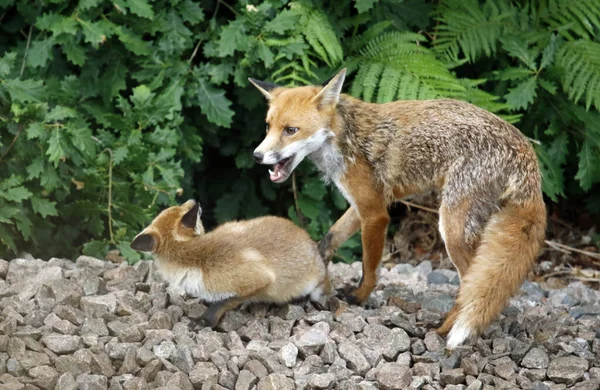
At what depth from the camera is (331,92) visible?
5.93 meters

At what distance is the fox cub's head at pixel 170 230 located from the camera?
16.9 ft

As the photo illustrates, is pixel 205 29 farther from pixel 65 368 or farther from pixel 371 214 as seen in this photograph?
pixel 65 368

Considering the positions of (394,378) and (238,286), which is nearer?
(394,378)

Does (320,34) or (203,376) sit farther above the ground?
(320,34)

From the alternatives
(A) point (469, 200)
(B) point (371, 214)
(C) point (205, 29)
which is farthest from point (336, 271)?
(C) point (205, 29)

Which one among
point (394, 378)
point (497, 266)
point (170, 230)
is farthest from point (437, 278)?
point (170, 230)

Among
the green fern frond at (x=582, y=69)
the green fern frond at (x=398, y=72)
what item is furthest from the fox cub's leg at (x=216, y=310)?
the green fern frond at (x=582, y=69)

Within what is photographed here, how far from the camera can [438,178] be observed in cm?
575

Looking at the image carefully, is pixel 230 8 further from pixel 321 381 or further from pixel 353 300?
pixel 321 381

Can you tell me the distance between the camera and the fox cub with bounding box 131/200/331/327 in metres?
5.13

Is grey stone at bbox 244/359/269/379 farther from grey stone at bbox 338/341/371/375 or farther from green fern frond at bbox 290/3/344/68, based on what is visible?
green fern frond at bbox 290/3/344/68

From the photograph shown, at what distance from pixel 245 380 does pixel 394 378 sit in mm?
815

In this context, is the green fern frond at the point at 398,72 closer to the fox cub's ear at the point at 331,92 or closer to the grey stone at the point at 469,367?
the fox cub's ear at the point at 331,92

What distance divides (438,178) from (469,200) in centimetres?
34
